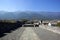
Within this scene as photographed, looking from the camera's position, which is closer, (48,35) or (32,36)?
(32,36)

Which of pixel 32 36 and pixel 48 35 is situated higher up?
pixel 32 36
